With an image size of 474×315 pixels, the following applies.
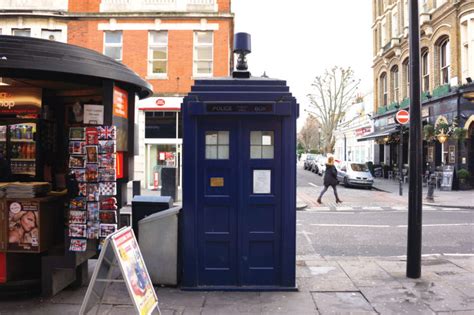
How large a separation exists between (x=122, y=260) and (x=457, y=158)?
22.4 meters

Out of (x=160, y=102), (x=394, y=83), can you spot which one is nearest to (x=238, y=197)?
(x=160, y=102)

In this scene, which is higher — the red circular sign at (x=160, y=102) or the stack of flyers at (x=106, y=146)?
the red circular sign at (x=160, y=102)

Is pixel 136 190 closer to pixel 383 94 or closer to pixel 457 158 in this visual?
pixel 457 158

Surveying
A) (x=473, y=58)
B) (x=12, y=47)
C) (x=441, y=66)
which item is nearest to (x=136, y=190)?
(x=12, y=47)

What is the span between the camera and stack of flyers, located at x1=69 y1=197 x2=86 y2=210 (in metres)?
5.09

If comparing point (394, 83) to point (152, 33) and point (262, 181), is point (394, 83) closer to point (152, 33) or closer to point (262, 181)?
point (152, 33)

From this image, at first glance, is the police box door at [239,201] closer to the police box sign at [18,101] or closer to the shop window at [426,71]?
the police box sign at [18,101]

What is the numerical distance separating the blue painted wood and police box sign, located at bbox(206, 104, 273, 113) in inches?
3.9

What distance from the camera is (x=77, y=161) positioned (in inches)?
202

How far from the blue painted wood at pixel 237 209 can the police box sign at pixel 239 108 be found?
0.10 metres

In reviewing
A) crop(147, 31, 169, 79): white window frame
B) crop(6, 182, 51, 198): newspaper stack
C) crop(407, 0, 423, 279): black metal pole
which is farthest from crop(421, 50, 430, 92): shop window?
crop(6, 182, 51, 198): newspaper stack

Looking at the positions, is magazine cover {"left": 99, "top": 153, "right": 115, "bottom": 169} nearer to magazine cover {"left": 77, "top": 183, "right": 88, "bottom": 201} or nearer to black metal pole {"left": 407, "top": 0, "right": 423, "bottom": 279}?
magazine cover {"left": 77, "top": 183, "right": 88, "bottom": 201}

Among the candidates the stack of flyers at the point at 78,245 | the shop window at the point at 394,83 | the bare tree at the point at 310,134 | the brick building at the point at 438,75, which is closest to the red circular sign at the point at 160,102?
the brick building at the point at 438,75

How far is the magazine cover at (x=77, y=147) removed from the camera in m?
5.15
